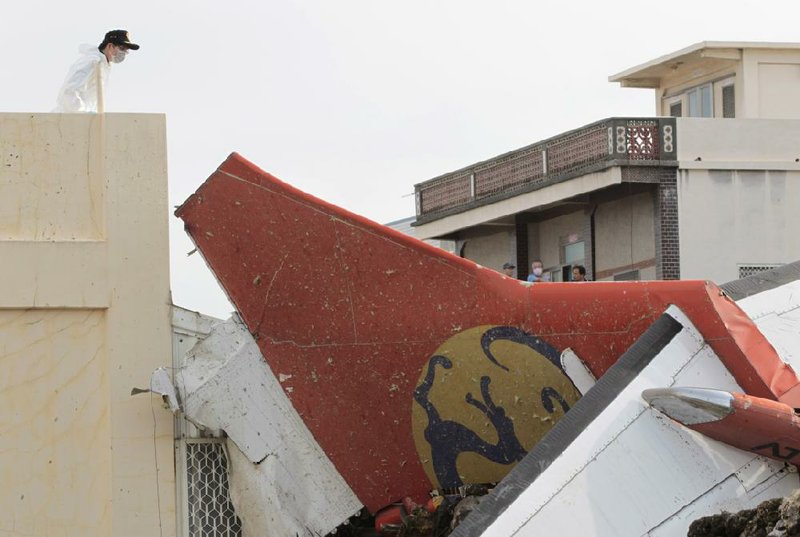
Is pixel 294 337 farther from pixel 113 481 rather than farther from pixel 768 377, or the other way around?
pixel 768 377

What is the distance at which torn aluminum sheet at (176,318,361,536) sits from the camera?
11898mm

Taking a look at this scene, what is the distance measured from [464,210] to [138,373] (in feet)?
87.6

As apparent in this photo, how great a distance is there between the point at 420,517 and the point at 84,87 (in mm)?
4153

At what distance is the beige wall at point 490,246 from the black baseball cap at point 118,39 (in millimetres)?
24950

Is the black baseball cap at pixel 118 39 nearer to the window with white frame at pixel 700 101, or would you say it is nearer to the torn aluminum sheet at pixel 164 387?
the torn aluminum sheet at pixel 164 387

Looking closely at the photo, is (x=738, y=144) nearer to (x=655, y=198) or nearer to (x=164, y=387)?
(x=655, y=198)

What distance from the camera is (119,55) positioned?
12867mm

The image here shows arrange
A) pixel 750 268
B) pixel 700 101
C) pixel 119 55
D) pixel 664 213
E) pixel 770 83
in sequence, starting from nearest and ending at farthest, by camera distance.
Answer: pixel 119 55, pixel 750 268, pixel 664 213, pixel 770 83, pixel 700 101

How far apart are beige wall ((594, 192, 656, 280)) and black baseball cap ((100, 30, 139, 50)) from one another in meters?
21.8

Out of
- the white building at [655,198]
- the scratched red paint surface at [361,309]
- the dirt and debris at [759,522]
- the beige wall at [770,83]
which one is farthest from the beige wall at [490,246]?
the dirt and debris at [759,522]

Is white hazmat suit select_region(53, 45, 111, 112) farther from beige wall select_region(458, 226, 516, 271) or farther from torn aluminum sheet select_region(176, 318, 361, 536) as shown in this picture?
beige wall select_region(458, 226, 516, 271)

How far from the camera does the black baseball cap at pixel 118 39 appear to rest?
42.1 ft

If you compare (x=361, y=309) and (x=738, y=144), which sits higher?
(x=738, y=144)

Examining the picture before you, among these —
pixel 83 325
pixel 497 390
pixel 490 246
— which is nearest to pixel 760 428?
pixel 497 390
